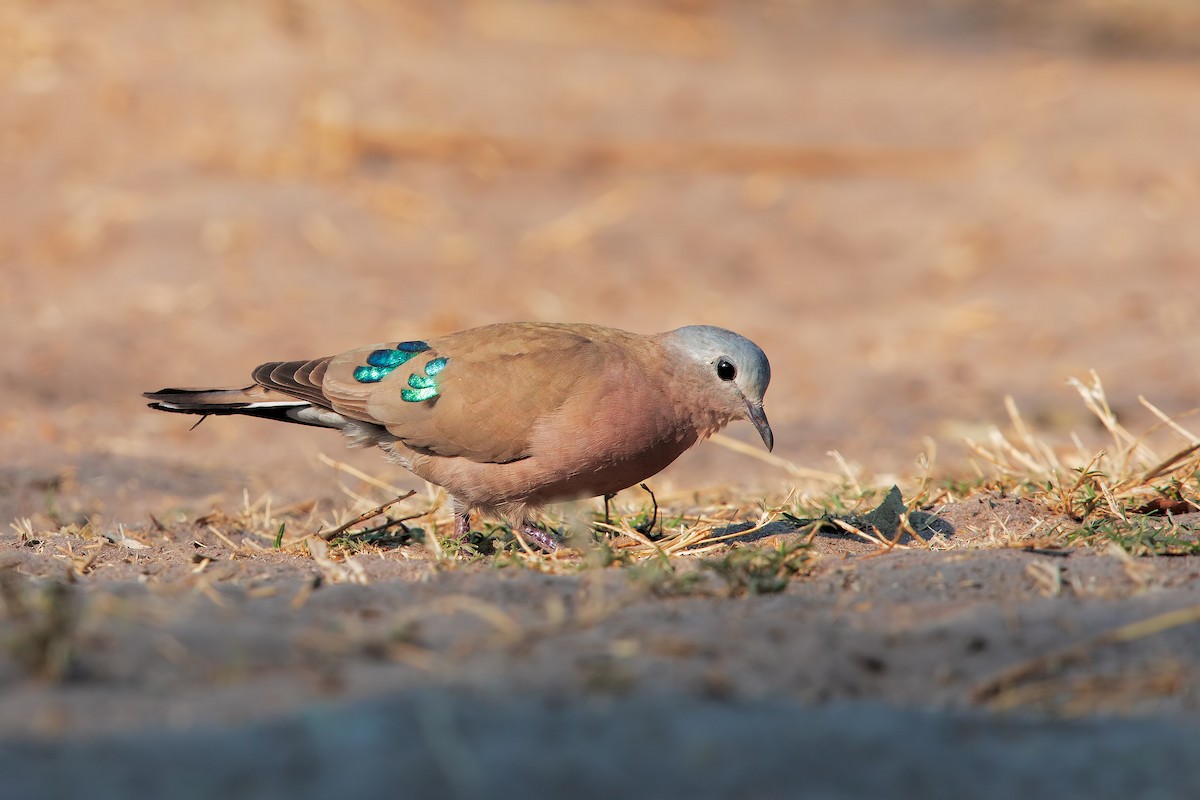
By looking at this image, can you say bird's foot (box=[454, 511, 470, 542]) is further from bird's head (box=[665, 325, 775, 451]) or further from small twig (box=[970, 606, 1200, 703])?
small twig (box=[970, 606, 1200, 703])

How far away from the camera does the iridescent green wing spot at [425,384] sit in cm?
500

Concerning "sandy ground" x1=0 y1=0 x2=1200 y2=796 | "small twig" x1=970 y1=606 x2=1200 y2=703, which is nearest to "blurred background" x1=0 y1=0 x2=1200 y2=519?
"sandy ground" x1=0 y1=0 x2=1200 y2=796

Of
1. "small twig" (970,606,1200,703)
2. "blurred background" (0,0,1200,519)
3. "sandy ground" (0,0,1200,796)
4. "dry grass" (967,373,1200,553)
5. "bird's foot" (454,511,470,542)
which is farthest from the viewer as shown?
"blurred background" (0,0,1200,519)

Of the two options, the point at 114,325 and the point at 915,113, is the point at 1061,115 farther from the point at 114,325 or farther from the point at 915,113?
the point at 114,325

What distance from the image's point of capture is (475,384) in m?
4.93

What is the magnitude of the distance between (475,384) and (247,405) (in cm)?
100

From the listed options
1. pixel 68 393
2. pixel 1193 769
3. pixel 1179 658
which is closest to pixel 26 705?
pixel 1193 769

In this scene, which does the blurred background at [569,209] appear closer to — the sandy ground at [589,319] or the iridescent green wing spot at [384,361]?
Answer: the sandy ground at [589,319]

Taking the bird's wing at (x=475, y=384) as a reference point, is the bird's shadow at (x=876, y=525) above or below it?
below

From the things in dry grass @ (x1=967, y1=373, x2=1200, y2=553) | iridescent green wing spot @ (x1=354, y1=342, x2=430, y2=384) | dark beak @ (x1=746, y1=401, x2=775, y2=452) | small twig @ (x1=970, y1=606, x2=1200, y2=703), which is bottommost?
dry grass @ (x1=967, y1=373, x2=1200, y2=553)

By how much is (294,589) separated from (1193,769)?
2.24m

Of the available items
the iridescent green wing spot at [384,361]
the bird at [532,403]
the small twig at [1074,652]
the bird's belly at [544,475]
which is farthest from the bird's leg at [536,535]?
the small twig at [1074,652]

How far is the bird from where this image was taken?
471cm

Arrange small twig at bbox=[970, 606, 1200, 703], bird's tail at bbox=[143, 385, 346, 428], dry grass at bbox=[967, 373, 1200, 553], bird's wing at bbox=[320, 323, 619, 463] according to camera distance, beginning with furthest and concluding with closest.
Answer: bird's tail at bbox=[143, 385, 346, 428]
bird's wing at bbox=[320, 323, 619, 463]
dry grass at bbox=[967, 373, 1200, 553]
small twig at bbox=[970, 606, 1200, 703]
